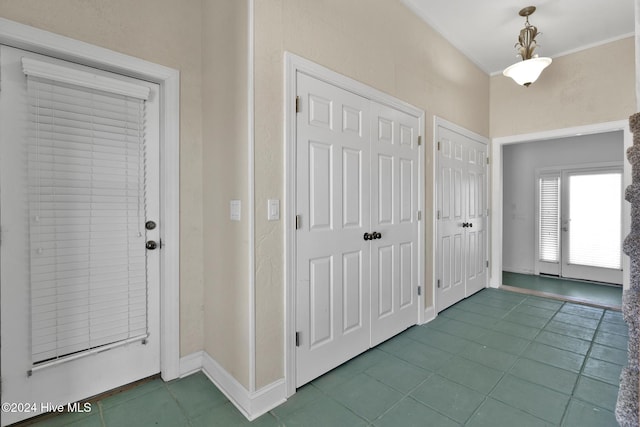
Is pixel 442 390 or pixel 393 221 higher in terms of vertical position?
pixel 393 221

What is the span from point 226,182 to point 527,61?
3.12 m

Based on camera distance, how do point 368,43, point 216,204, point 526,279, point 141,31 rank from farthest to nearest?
point 526,279, point 368,43, point 216,204, point 141,31

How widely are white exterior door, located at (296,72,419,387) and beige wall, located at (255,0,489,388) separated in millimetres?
178

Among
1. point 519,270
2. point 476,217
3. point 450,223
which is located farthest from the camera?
point 519,270

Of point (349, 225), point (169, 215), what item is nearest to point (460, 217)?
point (349, 225)

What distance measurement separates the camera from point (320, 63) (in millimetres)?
2061

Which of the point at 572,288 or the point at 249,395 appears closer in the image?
the point at 249,395

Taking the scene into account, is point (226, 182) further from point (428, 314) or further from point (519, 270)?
point (519, 270)

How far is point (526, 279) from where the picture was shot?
4891mm

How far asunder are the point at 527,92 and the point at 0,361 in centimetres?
578

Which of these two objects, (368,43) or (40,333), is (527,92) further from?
(40,333)

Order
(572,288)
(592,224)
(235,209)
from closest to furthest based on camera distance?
(235,209) → (572,288) → (592,224)

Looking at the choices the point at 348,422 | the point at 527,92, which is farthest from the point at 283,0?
the point at 527,92

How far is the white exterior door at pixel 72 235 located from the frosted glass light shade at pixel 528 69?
3350mm
